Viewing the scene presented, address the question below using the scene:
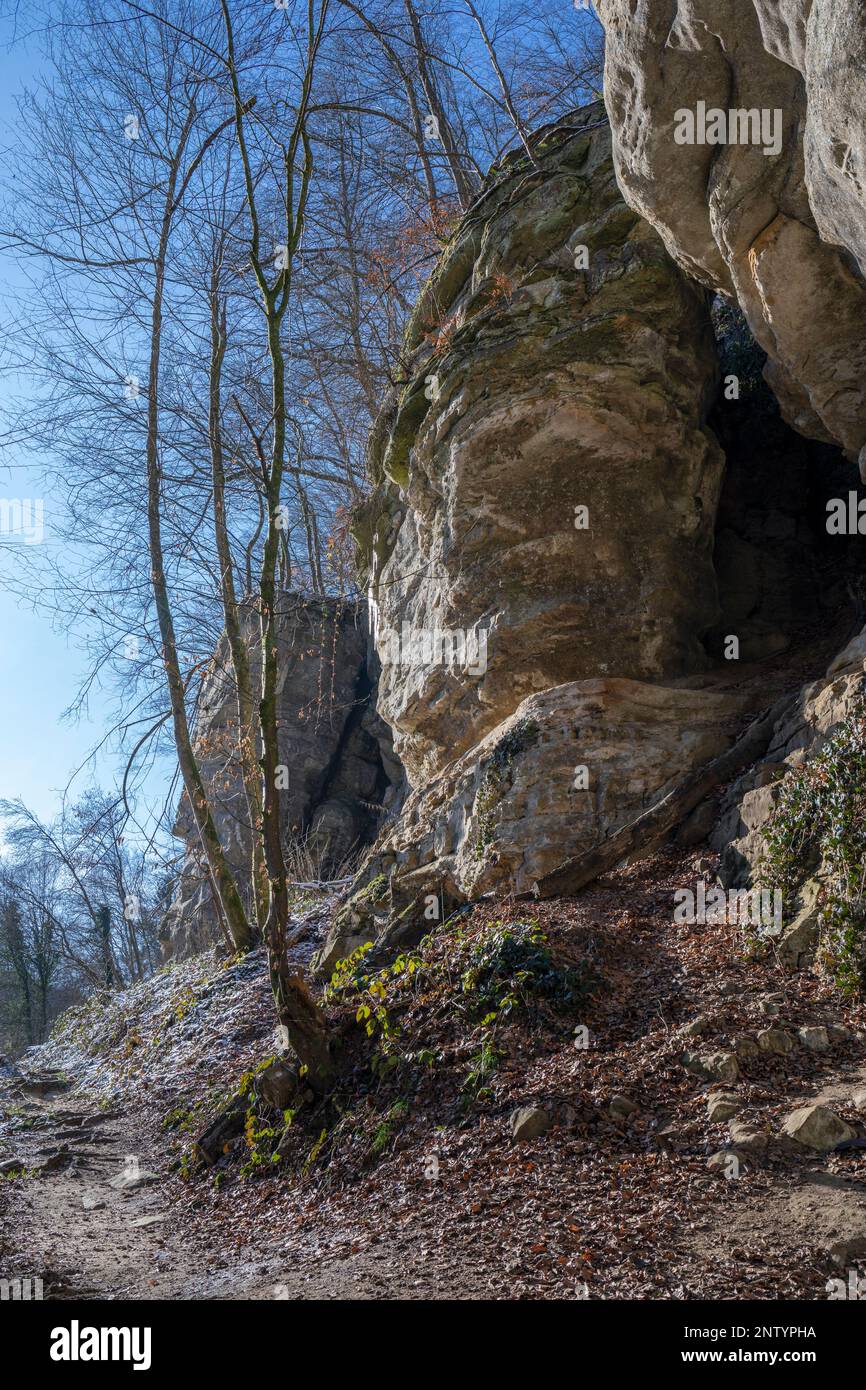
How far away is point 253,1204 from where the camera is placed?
5.89 meters

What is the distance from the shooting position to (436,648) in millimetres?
11305

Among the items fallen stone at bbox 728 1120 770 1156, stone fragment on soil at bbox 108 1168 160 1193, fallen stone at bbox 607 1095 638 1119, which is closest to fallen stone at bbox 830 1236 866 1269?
fallen stone at bbox 728 1120 770 1156

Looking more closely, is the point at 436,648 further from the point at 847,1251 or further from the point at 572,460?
the point at 847,1251

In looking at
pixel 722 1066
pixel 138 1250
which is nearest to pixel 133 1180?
pixel 138 1250

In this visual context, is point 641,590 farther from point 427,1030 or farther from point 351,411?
point 351,411

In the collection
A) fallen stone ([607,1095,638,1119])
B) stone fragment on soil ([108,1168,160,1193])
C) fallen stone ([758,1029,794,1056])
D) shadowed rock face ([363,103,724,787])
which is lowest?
stone fragment on soil ([108,1168,160,1193])

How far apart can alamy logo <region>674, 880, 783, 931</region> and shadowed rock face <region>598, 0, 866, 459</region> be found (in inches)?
174

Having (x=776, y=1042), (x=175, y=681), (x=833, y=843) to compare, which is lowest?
(x=776, y=1042)

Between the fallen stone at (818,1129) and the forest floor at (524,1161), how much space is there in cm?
7

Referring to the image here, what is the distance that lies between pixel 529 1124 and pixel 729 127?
7.66m

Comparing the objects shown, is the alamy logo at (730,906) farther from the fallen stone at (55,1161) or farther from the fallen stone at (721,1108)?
the fallen stone at (55,1161)

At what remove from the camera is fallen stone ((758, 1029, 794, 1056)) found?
16.6ft

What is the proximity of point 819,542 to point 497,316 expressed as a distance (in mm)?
5135
